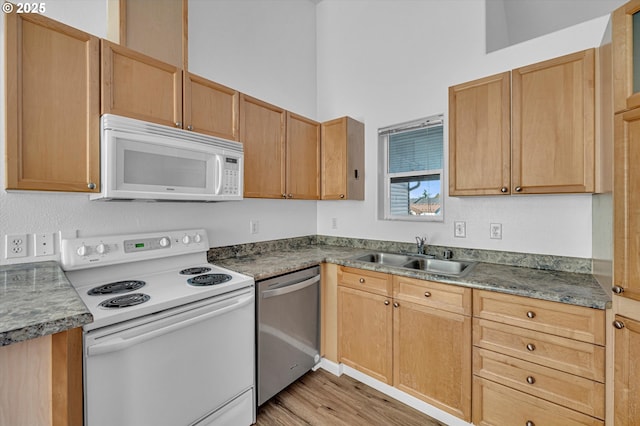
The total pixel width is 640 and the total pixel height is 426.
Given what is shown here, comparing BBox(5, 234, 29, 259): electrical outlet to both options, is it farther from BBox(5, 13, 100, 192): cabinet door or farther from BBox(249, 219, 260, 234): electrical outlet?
BBox(249, 219, 260, 234): electrical outlet

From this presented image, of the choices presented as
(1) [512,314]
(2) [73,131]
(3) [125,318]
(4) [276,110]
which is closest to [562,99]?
(1) [512,314]

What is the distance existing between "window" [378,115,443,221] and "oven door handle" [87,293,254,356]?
5.70ft

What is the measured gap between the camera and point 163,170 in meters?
1.63

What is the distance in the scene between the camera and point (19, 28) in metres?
1.25

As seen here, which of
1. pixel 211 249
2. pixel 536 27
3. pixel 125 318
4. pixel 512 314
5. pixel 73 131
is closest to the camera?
pixel 125 318

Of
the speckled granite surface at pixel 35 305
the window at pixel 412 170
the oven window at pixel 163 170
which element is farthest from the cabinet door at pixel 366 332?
the speckled granite surface at pixel 35 305

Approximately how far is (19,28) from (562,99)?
274 centimetres

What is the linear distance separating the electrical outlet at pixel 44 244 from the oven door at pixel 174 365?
29.3 inches

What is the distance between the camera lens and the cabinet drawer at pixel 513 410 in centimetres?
137

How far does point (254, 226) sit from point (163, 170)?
1086mm

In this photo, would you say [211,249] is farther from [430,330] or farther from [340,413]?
[430,330]

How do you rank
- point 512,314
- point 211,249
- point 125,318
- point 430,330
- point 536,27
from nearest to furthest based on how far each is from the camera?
1. point 125,318
2. point 512,314
3. point 430,330
4. point 211,249
5. point 536,27

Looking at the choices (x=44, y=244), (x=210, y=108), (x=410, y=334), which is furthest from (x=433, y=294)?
(x=44, y=244)

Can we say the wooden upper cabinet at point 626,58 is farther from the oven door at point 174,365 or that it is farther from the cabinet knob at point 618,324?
the oven door at point 174,365
